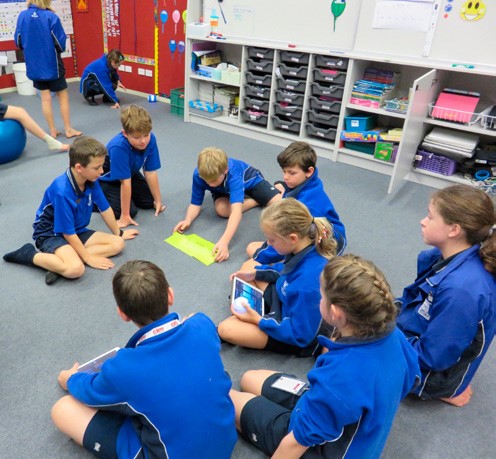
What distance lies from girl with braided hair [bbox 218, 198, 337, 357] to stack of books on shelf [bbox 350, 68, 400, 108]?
2.44 metres

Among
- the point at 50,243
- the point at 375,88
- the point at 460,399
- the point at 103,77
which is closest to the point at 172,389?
the point at 460,399

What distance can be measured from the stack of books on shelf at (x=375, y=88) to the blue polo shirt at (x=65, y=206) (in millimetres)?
2490

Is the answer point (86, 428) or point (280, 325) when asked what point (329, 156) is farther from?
point (86, 428)

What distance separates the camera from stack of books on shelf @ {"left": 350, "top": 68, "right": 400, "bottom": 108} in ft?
12.3

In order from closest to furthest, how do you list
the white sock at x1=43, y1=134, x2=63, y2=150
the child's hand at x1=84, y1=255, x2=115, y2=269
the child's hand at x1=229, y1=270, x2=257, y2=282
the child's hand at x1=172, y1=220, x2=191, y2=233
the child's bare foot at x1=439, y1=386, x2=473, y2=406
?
the child's bare foot at x1=439, y1=386, x2=473, y2=406 → the child's hand at x1=229, y1=270, x2=257, y2=282 → the child's hand at x1=84, y1=255, x2=115, y2=269 → the child's hand at x1=172, y1=220, x2=191, y2=233 → the white sock at x1=43, y1=134, x2=63, y2=150

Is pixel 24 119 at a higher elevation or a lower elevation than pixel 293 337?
higher

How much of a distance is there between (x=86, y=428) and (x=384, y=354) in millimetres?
958

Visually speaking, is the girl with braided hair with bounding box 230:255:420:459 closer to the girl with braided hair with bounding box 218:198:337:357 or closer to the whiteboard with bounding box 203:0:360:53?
the girl with braided hair with bounding box 218:198:337:357

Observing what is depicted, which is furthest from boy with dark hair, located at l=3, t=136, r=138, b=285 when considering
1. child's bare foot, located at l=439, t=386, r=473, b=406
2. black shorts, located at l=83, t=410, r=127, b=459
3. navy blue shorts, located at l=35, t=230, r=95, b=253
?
child's bare foot, located at l=439, t=386, r=473, b=406

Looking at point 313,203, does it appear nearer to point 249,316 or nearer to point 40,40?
point 249,316

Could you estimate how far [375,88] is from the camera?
376cm

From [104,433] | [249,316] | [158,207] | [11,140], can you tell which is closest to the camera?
[104,433]

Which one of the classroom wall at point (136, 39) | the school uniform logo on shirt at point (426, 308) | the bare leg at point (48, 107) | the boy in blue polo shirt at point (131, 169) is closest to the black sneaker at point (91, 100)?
the classroom wall at point (136, 39)

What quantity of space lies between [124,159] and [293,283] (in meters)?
1.54
